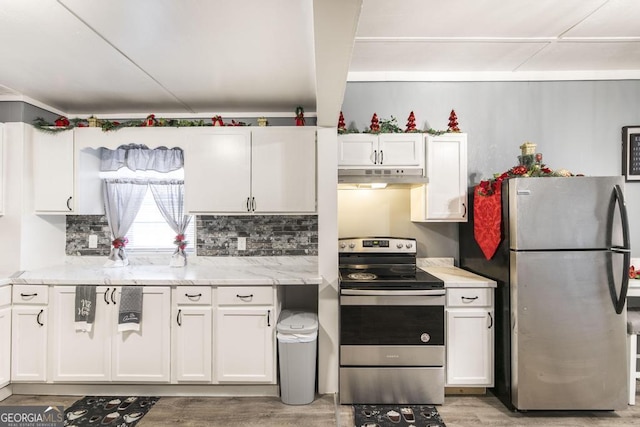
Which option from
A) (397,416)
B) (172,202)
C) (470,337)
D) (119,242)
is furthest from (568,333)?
(119,242)

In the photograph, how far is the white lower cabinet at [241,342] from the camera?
263cm

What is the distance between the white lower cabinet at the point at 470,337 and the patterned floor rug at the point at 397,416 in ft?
1.03

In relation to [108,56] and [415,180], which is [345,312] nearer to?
[415,180]

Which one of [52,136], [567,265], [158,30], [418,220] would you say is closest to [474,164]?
[418,220]

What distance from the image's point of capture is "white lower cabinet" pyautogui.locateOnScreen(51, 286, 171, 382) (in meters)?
2.63

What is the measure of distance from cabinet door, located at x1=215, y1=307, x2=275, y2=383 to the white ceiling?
5.33 ft

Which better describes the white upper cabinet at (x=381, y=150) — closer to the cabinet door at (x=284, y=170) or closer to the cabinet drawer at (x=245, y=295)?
the cabinet door at (x=284, y=170)

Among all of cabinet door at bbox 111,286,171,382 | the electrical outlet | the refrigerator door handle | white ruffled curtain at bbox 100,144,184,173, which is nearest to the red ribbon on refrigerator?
the refrigerator door handle

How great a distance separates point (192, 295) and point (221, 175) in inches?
41.1

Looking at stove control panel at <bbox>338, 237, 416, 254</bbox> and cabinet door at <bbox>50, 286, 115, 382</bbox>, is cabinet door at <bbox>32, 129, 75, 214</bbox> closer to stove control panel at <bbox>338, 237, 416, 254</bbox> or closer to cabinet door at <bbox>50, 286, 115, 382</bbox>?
cabinet door at <bbox>50, 286, 115, 382</bbox>

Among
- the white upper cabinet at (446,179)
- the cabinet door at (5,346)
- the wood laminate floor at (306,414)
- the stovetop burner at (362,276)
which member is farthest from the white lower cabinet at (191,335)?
the white upper cabinet at (446,179)

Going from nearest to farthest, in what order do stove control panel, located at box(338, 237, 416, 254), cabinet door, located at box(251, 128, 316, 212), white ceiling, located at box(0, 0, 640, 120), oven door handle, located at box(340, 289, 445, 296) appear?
1. white ceiling, located at box(0, 0, 640, 120)
2. oven door handle, located at box(340, 289, 445, 296)
3. stove control panel, located at box(338, 237, 416, 254)
4. cabinet door, located at box(251, 128, 316, 212)

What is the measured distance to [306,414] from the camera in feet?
8.03

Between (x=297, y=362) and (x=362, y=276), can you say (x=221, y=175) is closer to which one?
(x=362, y=276)
